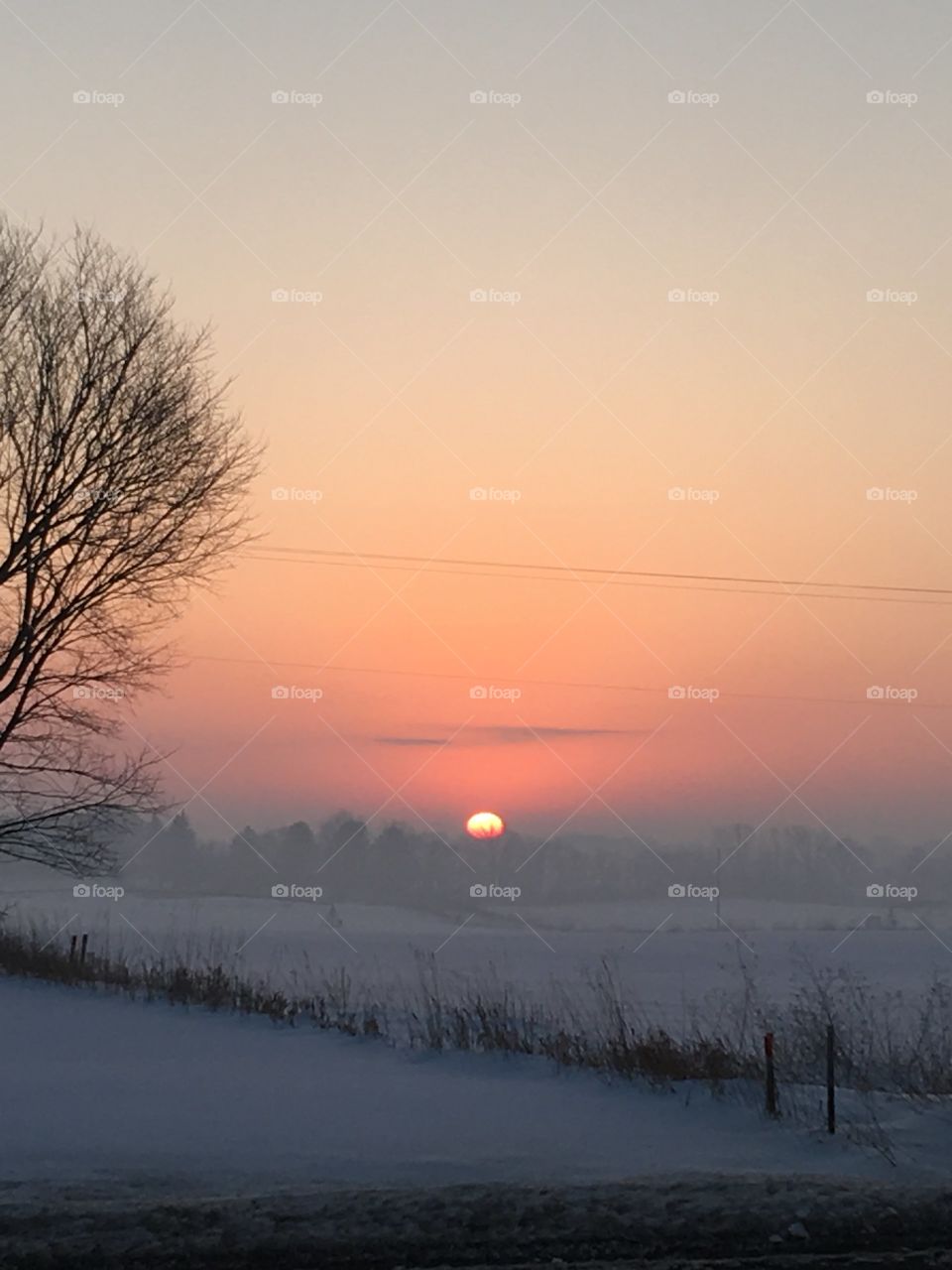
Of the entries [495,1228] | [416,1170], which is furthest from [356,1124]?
[495,1228]

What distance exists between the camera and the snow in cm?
898

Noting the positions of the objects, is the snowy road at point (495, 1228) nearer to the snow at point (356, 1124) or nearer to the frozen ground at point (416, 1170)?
the frozen ground at point (416, 1170)

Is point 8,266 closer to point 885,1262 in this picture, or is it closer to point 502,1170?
point 502,1170

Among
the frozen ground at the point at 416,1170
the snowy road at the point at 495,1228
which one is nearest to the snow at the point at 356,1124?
the frozen ground at the point at 416,1170

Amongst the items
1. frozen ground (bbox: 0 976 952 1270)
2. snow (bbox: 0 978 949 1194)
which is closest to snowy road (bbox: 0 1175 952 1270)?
frozen ground (bbox: 0 976 952 1270)

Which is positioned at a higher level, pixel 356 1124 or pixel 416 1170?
pixel 356 1124

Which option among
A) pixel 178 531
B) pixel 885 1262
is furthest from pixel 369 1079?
pixel 178 531

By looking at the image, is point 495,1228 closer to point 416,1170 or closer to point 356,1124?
point 416,1170

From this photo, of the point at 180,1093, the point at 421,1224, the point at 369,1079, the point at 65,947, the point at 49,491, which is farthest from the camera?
the point at 65,947

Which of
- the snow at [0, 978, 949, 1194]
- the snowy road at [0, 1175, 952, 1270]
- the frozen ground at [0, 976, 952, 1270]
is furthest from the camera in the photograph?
the snow at [0, 978, 949, 1194]

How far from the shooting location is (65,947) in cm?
2383

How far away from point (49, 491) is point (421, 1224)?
17.0 m

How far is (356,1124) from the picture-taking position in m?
10.5

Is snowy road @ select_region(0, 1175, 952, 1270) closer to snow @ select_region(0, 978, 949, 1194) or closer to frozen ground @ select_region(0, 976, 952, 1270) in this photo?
frozen ground @ select_region(0, 976, 952, 1270)
